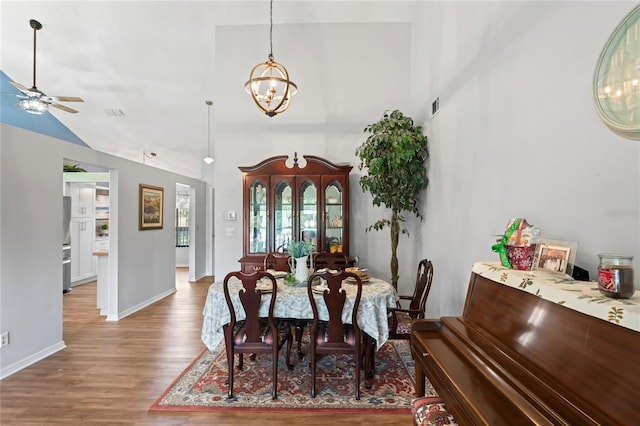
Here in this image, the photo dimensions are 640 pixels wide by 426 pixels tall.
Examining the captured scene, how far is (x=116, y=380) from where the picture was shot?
103 inches

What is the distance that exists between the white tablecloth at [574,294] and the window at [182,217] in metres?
8.71

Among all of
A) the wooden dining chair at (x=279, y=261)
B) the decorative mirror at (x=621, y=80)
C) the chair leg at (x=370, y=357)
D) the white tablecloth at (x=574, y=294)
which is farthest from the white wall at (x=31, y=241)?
the decorative mirror at (x=621, y=80)

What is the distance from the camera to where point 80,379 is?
263 cm

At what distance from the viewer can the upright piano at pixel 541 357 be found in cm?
88

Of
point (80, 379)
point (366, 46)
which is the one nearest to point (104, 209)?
point (80, 379)

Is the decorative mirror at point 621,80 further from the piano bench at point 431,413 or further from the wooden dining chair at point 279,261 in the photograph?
the wooden dining chair at point 279,261

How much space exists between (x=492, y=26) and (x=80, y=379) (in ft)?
13.9

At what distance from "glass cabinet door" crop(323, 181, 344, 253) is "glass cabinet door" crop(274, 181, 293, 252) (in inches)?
18.0

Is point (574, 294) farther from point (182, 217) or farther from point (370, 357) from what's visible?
point (182, 217)

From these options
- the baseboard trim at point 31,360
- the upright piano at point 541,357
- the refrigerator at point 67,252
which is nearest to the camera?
the upright piano at point 541,357

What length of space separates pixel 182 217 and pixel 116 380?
6927 millimetres

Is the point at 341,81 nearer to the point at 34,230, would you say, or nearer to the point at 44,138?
the point at 44,138

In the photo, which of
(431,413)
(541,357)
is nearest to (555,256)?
(541,357)

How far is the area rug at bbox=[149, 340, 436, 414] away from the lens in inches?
89.0
